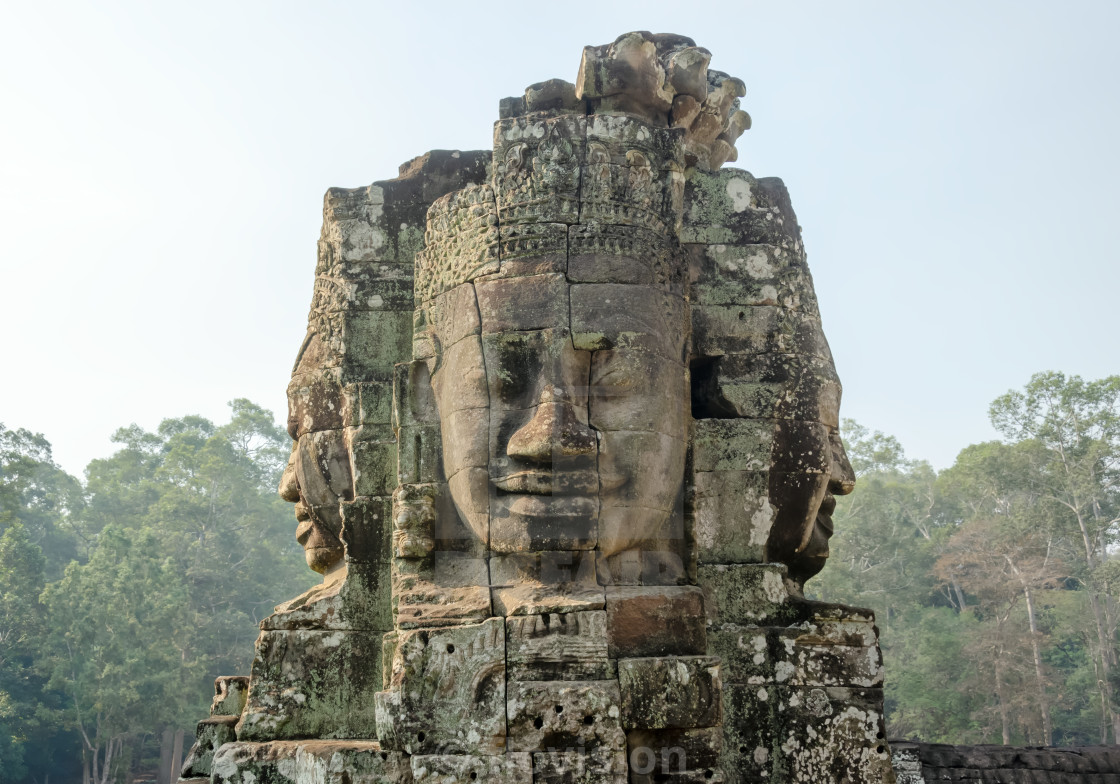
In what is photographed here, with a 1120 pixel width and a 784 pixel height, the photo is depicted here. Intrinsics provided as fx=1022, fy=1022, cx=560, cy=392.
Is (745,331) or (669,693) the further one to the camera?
(745,331)

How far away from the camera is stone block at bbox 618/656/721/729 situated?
4438mm

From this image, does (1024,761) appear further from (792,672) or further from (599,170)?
(599,170)

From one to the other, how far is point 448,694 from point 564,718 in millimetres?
531

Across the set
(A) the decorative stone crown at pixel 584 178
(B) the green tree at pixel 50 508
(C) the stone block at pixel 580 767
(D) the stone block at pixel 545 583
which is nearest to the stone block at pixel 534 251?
(A) the decorative stone crown at pixel 584 178

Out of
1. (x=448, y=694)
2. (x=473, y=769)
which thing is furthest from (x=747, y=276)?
(x=473, y=769)

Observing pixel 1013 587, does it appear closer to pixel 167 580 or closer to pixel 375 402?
pixel 167 580

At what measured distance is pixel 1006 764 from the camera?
6.71 m

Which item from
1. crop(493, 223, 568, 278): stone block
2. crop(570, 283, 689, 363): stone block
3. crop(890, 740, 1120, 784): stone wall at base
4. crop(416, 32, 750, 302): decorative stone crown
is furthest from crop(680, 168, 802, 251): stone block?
crop(890, 740, 1120, 784): stone wall at base

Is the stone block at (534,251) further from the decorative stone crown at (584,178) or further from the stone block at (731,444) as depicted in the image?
the stone block at (731,444)

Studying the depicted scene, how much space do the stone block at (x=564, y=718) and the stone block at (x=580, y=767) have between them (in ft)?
0.10

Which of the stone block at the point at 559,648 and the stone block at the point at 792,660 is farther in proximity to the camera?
the stone block at the point at 792,660

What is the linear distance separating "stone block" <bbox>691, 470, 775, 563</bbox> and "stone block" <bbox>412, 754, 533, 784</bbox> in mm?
1477

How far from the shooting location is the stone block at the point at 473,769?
4.33 m

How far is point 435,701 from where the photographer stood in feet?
14.8
